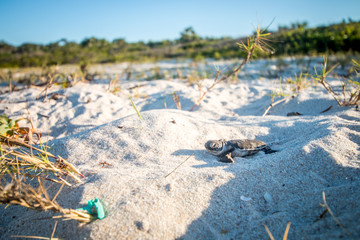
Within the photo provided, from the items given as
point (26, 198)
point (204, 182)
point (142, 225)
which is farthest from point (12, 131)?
point (204, 182)

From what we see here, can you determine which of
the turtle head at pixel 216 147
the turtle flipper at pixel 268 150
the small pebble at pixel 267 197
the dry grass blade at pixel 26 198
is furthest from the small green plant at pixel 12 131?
the turtle flipper at pixel 268 150

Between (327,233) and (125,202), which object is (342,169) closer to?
(327,233)

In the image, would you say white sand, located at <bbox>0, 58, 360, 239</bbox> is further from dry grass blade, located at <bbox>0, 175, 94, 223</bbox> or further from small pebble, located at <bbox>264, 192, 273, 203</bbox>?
dry grass blade, located at <bbox>0, 175, 94, 223</bbox>

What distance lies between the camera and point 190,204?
3.76 ft

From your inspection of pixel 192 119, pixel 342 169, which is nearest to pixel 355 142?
pixel 342 169

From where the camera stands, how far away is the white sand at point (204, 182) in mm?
1011

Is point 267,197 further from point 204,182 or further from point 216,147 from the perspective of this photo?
point 216,147

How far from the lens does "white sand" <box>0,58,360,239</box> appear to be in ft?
3.32

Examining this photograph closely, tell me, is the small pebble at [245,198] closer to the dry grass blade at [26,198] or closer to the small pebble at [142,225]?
the small pebble at [142,225]

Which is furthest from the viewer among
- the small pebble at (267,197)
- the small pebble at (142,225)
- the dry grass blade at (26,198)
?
the small pebble at (267,197)

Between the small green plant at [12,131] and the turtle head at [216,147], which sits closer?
the turtle head at [216,147]

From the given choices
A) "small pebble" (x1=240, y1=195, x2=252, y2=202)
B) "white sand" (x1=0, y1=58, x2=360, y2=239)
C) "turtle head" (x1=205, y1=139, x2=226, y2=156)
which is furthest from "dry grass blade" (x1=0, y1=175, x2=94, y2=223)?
"turtle head" (x1=205, y1=139, x2=226, y2=156)

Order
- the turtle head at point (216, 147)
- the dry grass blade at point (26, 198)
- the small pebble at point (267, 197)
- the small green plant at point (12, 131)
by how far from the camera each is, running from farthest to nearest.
Answer: 1. the small green plant at point (12, 131)
2. the turtle head at point (216, 147)
3. the small pebble at point (267, 197)
4. the dry grass blade at point (26, 198)

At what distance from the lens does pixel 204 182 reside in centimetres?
128
